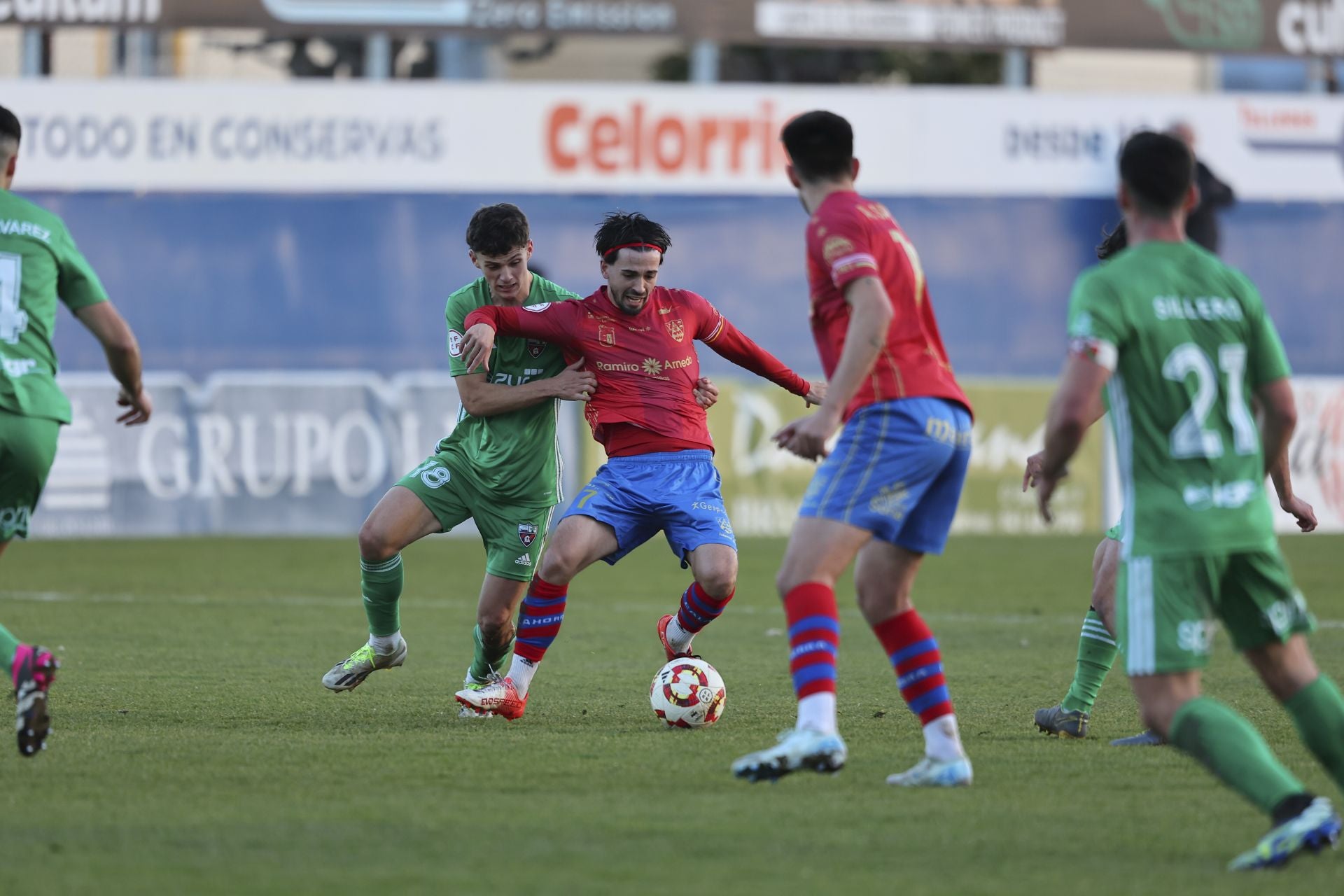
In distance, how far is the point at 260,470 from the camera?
17.6 meters

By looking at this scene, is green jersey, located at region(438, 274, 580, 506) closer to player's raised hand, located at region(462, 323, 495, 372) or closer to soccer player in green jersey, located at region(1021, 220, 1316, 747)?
player's raised hand, located at region(462, 323, 495, 372)

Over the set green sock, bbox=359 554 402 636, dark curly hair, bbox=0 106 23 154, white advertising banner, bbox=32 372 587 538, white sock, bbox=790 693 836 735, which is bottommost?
white advertising banner, bbox=32 372 587 538

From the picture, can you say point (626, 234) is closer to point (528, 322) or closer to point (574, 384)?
point (528, 322)

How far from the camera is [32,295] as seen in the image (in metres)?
5.83

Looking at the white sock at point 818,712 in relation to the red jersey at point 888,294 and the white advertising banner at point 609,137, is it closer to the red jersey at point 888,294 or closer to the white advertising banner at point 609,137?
the red jersey at point 888,294

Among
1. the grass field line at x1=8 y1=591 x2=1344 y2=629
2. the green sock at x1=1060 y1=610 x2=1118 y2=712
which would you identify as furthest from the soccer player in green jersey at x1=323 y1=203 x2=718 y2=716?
the grass field line at x1=8 y1=591 x2=1344 y2=629

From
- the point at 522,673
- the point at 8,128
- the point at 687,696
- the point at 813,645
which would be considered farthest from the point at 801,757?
the point at 8,128

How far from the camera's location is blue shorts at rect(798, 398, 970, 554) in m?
5.47

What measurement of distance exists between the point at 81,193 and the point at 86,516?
11.4 feet

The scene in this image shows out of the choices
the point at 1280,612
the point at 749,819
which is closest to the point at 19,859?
the point at 749,819

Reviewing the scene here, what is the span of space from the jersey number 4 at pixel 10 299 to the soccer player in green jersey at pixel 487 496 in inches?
80.5

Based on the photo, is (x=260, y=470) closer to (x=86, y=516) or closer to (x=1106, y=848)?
(x=86, y=516)

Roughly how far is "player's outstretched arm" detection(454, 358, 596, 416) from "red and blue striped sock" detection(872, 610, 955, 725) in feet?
6.85

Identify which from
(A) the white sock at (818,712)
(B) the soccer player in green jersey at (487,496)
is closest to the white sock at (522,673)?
(B) the soccer player in green jersey at (487,496)
